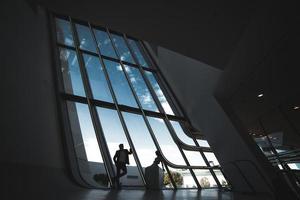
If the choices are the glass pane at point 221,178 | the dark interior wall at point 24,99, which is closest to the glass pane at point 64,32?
the dark interior wall at point 24,99

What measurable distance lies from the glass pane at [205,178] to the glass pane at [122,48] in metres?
6.32

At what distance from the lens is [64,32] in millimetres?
9461

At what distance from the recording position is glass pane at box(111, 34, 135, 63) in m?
10.4

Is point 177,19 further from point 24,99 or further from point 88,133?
point 88,133

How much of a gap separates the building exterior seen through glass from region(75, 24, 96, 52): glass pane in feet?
0.16

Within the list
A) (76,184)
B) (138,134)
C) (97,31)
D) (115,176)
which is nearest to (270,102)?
(138,134)

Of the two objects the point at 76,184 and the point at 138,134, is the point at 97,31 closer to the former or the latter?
the point at 138,134

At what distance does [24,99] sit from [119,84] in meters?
4.91

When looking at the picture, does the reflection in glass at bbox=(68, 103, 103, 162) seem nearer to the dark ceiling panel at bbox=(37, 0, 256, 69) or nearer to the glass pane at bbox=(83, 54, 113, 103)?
the glass pane at bbox=(83, 54, 113, 103)

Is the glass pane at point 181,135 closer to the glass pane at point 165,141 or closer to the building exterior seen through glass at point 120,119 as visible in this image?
the building exterior seen through glass at point 120,119

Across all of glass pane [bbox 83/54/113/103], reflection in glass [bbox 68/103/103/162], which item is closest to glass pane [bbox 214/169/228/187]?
reflection in glass [bbox 68/103/103/162]

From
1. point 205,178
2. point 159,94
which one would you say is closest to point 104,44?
point 159,94

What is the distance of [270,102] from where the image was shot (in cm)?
572

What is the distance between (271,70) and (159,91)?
538 centimetres
